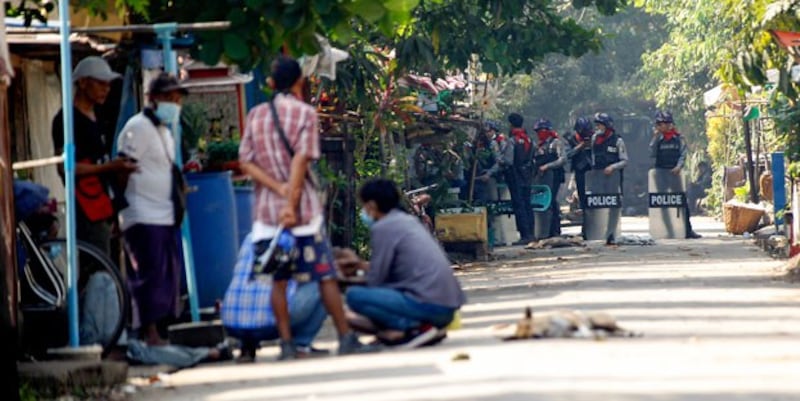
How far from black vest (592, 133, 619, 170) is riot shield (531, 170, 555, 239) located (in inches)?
80.0

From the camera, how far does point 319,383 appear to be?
10.5 m

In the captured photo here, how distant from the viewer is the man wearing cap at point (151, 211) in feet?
41.4

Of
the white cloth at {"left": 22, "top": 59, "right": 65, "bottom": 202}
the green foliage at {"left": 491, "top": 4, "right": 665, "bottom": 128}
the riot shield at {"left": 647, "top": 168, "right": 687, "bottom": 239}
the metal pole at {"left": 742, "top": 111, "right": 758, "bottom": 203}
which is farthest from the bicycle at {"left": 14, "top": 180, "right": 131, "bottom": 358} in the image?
the green foliage at {"left": 491, "top": 4, "right": 665, "bottom": 128}

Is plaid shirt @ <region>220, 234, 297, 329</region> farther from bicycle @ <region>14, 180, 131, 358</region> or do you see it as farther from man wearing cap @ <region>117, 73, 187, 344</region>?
bicycle @ <region>14, 180, 131, 358</region>

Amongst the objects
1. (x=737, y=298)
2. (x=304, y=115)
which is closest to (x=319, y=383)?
(x=304, y=115)

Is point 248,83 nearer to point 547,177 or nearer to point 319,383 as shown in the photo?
point 319,383

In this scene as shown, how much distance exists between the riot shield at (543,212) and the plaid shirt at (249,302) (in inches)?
717

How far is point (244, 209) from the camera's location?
1481cm

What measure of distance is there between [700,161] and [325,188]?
104ft

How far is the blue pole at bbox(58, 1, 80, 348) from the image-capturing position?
11.9m

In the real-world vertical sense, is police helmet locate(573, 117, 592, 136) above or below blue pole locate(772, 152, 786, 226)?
above

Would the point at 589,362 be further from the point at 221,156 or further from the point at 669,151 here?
the point at 669,151

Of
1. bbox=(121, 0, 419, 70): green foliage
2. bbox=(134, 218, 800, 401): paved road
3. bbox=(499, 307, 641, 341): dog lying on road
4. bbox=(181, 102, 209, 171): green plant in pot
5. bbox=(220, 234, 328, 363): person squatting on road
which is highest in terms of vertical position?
bbox=(121, 0, 419, 70): green foliage

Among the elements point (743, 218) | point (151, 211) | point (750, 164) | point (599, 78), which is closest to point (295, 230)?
point (151, 211)
